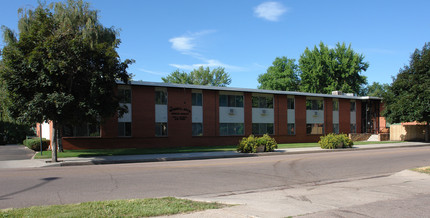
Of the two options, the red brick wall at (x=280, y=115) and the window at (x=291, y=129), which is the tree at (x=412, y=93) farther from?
the red brick wall at (x=280, y=115)

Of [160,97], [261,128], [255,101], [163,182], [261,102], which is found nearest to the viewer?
[163,182]

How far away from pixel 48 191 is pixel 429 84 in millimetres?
37657

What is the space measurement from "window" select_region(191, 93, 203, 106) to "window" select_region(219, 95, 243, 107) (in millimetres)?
2205

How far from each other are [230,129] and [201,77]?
→ 126 ft

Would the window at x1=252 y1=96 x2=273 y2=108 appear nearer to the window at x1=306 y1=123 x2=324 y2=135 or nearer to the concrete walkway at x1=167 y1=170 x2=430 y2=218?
the window at x1=306 y1=123 x2=324 y2=135

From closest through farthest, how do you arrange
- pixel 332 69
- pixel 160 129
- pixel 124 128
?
pixel 124 128 → pixel 160 129 → pixel 332 69

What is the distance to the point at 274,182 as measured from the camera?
10898 millimetres

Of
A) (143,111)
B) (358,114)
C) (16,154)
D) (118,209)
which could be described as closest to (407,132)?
(358,114)

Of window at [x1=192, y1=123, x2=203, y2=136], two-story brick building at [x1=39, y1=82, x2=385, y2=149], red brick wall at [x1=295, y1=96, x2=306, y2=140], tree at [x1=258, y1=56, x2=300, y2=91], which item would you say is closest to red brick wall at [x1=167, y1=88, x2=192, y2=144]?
two-story brick building at [x1=39, y1=82, x2=385, y2=149]

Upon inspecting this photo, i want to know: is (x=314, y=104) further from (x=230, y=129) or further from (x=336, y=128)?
(x=230, y=129)

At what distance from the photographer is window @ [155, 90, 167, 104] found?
92.8ft

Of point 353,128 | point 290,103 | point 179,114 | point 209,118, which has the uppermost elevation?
point 290,103

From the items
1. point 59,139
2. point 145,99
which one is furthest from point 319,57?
point 59,139

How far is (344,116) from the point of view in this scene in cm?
4009
